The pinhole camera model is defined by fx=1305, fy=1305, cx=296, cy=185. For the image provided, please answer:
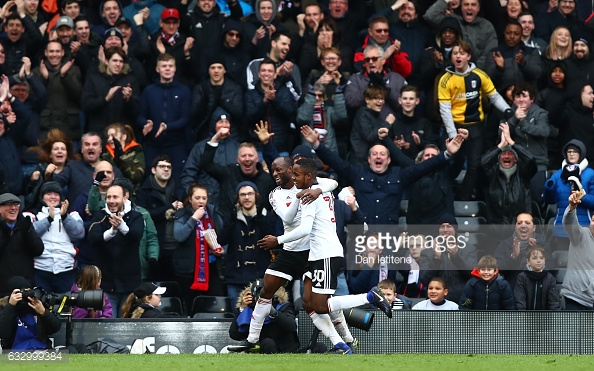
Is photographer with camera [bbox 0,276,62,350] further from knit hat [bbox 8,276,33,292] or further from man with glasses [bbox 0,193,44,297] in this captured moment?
man with glasses [bbox 0,193,44,297]

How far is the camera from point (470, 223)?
17.4 metres

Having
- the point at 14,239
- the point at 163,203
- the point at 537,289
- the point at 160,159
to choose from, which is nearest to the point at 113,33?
the point at 160,159

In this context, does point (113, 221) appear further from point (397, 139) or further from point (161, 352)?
point (397, 139)

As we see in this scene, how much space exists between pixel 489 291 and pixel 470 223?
2.34 m

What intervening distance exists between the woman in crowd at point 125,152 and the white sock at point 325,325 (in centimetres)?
505

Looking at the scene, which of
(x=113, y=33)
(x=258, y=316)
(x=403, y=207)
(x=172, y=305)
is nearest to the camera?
(x=258, y=316)

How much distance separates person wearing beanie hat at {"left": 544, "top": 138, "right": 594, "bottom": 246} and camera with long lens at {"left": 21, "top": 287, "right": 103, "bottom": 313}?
6416mm

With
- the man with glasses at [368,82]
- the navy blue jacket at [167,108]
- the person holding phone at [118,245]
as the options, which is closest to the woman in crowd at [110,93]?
the navy blue jacket at [167,108]

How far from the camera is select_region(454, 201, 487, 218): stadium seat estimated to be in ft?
58.2

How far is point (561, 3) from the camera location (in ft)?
65.7

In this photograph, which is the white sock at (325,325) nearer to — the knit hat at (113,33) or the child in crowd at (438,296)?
the child in crowd at (438,296)

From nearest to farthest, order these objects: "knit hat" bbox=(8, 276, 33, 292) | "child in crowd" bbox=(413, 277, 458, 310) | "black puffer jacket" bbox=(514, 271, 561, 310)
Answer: "knit hat" bbox=(8, 276, 33, 292)
"child in crowd" bbox=(413, 277, 458, 310)
"black puffer jacket" bbox=(514, 271, 561, 310)

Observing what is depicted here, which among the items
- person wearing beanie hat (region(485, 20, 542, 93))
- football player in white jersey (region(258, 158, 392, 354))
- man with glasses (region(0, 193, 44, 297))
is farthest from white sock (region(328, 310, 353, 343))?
person wearing beanie hat (region(485, 20, 542, 93))

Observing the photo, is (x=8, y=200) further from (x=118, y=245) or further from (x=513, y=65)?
(x=513, y=65)
